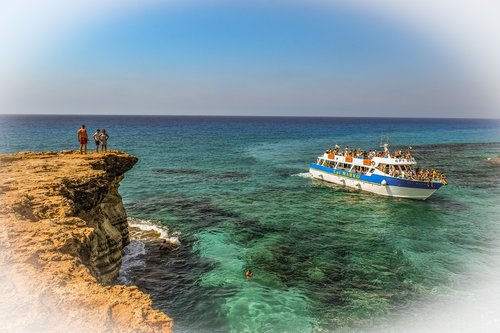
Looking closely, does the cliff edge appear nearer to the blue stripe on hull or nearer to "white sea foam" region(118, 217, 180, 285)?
"white sea foam" region(118, 217, 180, 285)

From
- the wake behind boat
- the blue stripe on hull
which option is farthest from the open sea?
the blue stripe on hull

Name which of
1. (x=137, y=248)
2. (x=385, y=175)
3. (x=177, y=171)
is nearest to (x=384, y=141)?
(x=385, y=175)

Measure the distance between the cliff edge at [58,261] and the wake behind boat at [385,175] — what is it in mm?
32887

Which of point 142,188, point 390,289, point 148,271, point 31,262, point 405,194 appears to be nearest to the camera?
point 31,262

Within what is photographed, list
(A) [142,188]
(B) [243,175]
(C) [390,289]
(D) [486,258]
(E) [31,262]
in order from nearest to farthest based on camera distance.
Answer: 1. (E) [31,262]
2. (C) [390,289]
3. (D) [486,258]
4. (A) [142,188]
5. (B) [243,175]

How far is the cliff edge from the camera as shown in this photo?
6914mm

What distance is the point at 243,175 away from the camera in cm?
5319

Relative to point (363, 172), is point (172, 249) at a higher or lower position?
lower

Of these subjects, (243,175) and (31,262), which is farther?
(243,175)

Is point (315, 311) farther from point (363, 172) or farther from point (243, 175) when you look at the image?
point (243, 175)

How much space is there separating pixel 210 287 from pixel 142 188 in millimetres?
27649

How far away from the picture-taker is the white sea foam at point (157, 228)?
1026 inches

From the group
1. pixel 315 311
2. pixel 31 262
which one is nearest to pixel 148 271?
pixel 315 311

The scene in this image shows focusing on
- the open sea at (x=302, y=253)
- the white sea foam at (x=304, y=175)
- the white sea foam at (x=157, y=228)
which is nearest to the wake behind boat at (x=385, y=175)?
the open sea at (x=302, y=253)
